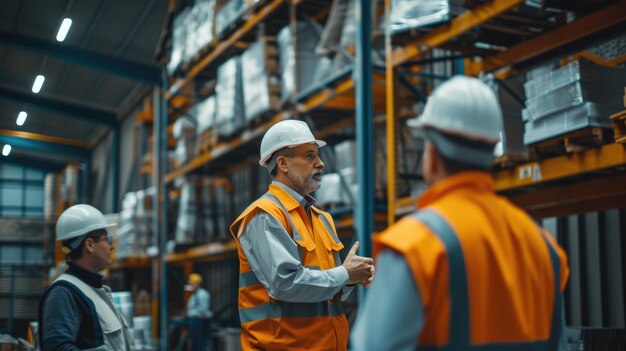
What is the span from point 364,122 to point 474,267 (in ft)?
20.0

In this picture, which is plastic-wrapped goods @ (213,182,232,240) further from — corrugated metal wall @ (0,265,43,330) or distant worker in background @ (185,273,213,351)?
corrugated metal wall @ (0,265,43,330)

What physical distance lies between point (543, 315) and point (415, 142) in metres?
6.94

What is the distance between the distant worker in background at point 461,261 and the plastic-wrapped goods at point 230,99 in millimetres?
8704

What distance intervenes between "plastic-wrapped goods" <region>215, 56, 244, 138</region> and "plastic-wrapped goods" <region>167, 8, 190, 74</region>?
2227mm

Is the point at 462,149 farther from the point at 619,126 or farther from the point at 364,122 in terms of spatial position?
the point at 364,122

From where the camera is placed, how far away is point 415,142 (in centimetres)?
872

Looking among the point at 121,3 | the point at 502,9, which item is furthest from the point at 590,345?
the point at 121,3

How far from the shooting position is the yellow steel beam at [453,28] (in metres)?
5.84

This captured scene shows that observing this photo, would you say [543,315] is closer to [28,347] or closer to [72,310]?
[72,310]

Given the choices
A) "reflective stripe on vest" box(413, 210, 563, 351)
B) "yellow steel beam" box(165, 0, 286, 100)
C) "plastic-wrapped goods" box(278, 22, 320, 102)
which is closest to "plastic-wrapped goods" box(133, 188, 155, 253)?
"yellow steel beam" box(165, 0, 286, 100)

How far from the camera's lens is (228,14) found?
11.1 meters

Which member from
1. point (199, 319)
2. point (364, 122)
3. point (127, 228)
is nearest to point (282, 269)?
point (364, 122)

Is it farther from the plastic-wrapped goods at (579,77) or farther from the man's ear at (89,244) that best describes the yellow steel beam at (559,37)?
the man's ear at (89,244)

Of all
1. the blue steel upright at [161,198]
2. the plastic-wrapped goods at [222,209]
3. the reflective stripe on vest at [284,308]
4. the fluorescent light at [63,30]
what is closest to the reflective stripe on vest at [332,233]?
the reflective stripe on vest at [284,308]
